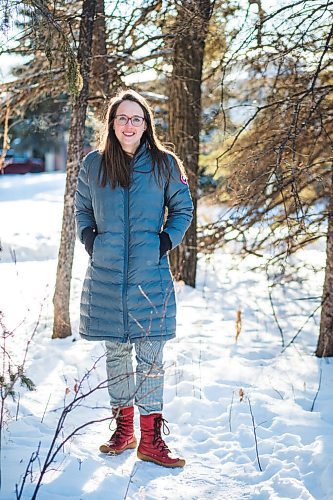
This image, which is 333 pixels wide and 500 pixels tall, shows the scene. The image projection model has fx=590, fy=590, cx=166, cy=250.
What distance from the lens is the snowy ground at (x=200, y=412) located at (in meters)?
3.04

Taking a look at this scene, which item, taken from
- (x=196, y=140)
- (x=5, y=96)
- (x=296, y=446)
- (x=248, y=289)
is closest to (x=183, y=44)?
(x=196, y=140)

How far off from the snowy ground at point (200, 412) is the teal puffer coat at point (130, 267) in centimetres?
34

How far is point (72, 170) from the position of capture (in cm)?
536

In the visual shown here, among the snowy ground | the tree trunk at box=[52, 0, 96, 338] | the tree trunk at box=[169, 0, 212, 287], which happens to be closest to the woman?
the snowy ground

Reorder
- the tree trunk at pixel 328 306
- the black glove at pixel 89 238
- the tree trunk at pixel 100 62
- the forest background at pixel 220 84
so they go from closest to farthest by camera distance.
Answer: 1. the black glove at pixel 89 238
2. the forest background at pixel 220 84
3. the tree trunk at pixel 328 306
4. the tree trunk at pixel 100 62

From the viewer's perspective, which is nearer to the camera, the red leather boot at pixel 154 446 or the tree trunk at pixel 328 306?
the red leather boot at pixel 154 446

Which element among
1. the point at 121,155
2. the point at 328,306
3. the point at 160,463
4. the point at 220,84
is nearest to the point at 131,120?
the point at 121,155

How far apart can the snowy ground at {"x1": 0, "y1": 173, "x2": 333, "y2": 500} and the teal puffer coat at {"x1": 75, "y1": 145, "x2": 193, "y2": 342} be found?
0.34 m

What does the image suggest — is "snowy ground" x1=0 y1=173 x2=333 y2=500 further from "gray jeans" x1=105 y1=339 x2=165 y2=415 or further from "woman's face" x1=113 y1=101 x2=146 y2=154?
"woman's face" x1=113 y1=101 x2=146 y2=154

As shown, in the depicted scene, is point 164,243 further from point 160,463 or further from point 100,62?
point 100,62

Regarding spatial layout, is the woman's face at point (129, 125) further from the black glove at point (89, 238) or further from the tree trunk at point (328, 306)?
the tree trunk at point (328, 306)

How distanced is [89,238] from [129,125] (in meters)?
0.68

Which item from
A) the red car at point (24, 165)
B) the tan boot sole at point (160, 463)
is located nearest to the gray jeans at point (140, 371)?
the tan boot sole at point (160, 463)

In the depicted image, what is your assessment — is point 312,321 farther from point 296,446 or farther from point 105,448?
point 105,448
